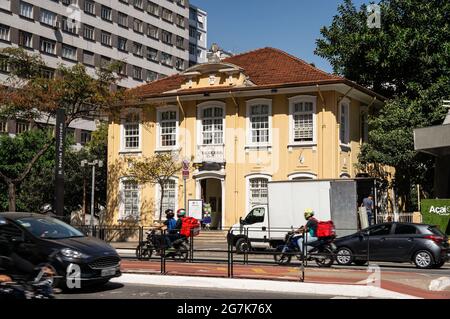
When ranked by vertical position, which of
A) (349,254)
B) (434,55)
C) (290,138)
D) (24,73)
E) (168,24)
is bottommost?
(349,254)

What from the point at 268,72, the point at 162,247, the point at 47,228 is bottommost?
the point at 162,247

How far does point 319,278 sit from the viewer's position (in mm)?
14617

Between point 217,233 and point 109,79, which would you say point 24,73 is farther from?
point 217,233

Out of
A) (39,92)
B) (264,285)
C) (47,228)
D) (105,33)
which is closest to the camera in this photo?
(47,228)

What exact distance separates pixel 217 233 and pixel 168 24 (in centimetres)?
5455

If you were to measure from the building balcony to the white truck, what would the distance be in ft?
27.4

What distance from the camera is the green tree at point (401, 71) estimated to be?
34.3m

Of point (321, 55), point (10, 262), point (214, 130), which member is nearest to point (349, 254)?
point (10, 262)

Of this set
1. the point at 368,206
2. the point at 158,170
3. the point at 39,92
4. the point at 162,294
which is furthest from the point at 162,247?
the point at 158,170

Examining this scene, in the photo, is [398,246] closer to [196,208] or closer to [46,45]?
[196,208]

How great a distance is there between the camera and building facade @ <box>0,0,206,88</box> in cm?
6181

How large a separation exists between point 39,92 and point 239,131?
1052 centimetres

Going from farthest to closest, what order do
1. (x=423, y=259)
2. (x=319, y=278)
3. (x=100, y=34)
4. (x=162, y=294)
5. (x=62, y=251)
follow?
(x=100, y=34), (x=423, y=259), (x=319, y=278), (x=162, y=294), (x=62, y=251)

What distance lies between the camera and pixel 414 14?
36625 mm
